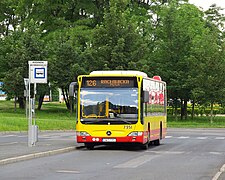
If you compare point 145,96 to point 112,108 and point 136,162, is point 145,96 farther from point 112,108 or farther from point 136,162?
point 136,162

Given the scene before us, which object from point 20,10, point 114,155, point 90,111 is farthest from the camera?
point 20,10

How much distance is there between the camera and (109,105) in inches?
926

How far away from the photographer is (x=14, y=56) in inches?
2263

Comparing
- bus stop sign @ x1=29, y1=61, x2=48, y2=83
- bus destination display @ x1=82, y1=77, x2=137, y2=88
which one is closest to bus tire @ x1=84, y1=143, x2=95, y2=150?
bus destination display @ x1=82, y1=77, x2=137, y2=88

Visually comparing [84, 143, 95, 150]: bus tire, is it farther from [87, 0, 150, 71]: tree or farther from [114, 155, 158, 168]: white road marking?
[87, 0, 150, 71]: tree

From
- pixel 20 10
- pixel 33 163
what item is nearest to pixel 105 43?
pixel 20 10

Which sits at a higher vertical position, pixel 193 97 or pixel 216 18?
pixel 216 18

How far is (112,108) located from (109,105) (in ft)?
0.53

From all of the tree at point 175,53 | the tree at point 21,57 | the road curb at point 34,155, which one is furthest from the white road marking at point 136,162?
the tree at point 175,53

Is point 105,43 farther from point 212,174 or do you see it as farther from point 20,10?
point 212,174

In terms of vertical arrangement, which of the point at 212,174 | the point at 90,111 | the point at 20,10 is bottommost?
the point at 212,174

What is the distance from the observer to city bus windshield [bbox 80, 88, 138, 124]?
76.7 ft

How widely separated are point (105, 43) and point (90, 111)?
109 feet

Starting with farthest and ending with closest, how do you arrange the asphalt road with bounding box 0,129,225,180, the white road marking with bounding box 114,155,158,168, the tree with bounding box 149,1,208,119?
the tree with bounding box 149,1,208,119, the white road marking with bounding box 114,155,158,168, the asphalt road with bounding box 0,129,225,180
